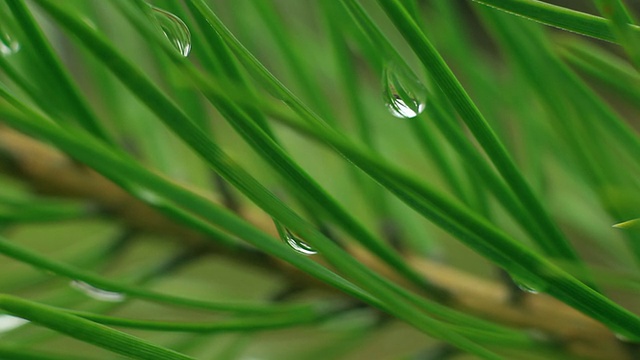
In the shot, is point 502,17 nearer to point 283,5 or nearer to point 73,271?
point 73,271

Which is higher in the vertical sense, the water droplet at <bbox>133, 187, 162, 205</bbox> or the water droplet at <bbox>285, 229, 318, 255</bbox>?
the water droplet at <bbox>133, 187, 162, 205</bbox>

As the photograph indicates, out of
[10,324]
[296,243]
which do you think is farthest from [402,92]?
[10,324]

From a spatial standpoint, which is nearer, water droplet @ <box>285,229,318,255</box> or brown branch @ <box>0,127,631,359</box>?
water droplet @ <box>285,229,318,255</box>

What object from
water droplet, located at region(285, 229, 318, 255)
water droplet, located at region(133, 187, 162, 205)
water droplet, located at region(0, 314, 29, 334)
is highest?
water droplet, located at region(133, 187, 162, 205)

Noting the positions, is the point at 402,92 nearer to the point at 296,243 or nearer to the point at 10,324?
the point at 296,243

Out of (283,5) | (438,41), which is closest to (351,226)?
(438,41)
